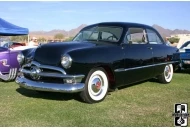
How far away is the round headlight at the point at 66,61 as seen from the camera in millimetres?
4996

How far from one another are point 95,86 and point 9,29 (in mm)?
8775

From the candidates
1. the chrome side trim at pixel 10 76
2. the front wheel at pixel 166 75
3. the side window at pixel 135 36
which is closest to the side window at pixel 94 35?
the side window at pixel 135 36

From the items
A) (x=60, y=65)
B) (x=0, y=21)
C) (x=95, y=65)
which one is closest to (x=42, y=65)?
(x=60, y=65)

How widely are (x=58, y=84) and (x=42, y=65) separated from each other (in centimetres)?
49

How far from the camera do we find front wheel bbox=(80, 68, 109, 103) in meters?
5.23

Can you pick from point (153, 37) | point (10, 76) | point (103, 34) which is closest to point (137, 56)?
point (103, 34)

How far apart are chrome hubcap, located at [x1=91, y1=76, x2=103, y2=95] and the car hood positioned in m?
0.62

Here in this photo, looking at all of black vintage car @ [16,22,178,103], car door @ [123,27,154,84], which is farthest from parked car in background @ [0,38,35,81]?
car door @ [123,27,154,84]

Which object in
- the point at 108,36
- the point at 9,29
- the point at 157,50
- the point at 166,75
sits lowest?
the point at 166,75

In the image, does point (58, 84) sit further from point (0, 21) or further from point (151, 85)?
point (0, 21)

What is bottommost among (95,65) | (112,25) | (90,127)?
(90,127)

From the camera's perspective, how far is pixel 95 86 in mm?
5406

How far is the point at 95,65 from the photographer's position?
525cm

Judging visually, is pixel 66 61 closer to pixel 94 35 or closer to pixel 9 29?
pixel 94 35
